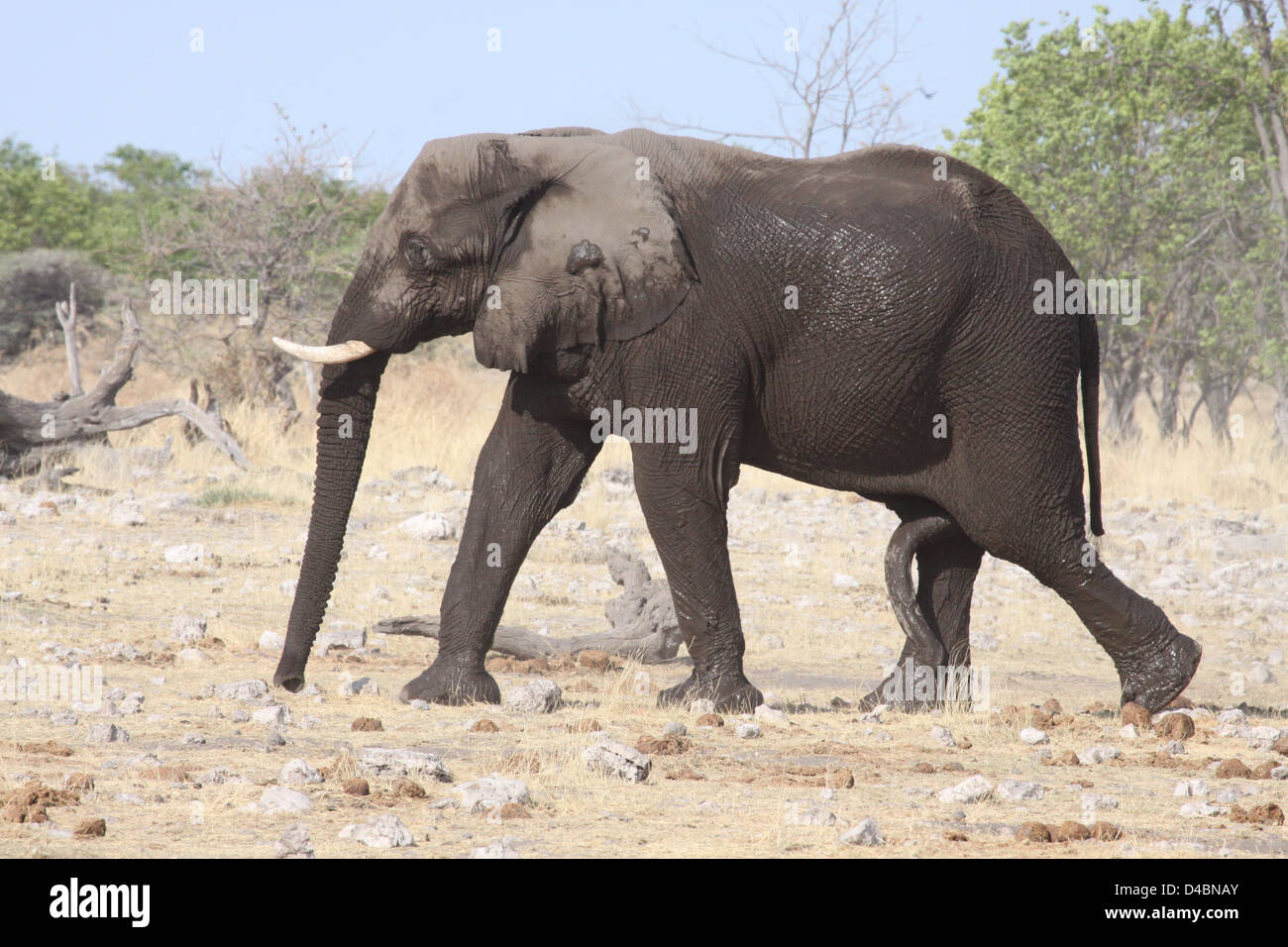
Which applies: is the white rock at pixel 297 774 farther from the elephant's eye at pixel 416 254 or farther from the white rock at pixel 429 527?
the white rock at pixel 429 527

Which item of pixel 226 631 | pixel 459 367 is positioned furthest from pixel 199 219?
pixel 226 631

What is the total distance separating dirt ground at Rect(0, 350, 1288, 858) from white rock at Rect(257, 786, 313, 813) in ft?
0.06

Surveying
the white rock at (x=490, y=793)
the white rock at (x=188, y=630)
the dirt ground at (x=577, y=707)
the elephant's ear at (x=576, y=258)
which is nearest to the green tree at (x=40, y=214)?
the dirt ground at (x=577, y=707)

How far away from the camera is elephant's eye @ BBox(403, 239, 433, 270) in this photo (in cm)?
762

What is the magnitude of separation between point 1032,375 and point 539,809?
353 cm

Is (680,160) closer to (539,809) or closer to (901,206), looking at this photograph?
(901,206)

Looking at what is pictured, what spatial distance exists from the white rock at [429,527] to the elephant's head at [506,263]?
20.4 feet

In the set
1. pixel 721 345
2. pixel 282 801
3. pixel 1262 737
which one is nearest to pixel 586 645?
pixel 721 345

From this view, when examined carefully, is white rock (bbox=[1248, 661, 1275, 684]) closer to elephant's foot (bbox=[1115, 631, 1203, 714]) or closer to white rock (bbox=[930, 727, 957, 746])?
elephant's foot (bbox=[1115, 631, 1203, 714])

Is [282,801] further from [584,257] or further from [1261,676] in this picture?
[1261,676]

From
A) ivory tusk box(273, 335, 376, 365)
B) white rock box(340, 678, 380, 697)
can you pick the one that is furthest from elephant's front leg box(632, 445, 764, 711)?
white rock box(340, 678, 380, 697)

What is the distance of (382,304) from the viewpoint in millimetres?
7660

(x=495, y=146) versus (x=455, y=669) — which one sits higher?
(x=495, y=146)

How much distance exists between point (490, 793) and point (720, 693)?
241 cm
